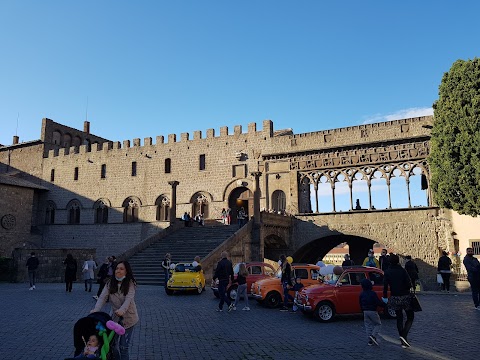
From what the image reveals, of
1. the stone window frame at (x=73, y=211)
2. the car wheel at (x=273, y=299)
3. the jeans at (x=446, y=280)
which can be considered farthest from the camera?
the stone window frame at (x=73, y=211)

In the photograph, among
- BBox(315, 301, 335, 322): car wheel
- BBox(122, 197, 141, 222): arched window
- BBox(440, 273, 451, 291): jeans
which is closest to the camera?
BBox(315, 301, 335, 322): car wheel

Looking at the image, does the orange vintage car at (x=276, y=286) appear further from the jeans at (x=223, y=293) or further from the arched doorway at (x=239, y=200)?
the arched doorway at (x=239, y=200)

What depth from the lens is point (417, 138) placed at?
2562 cm

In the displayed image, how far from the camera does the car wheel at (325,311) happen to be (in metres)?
10.1

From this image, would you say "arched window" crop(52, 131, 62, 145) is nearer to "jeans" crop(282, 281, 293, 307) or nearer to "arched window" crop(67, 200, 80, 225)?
"arched window" crop(67, 200, 80, 225)

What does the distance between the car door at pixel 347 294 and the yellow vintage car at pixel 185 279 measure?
6.72 m

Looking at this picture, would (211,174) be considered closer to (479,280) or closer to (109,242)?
(109,242)

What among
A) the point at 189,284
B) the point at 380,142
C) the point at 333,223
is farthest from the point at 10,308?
the point at 380,142

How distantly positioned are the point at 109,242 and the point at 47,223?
8096 millimetres

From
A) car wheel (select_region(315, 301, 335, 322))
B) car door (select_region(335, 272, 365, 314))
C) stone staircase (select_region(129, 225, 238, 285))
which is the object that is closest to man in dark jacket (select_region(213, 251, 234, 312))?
car wheel (select_region(315, 301, 335, 322))

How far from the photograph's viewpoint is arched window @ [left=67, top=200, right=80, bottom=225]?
37875 mm

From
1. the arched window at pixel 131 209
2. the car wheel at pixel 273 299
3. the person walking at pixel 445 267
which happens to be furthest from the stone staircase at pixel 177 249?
the arched window at pixel 131 209

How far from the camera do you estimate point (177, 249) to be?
21.8 meters

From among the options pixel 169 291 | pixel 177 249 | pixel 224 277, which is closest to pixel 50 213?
pixel 177 249
